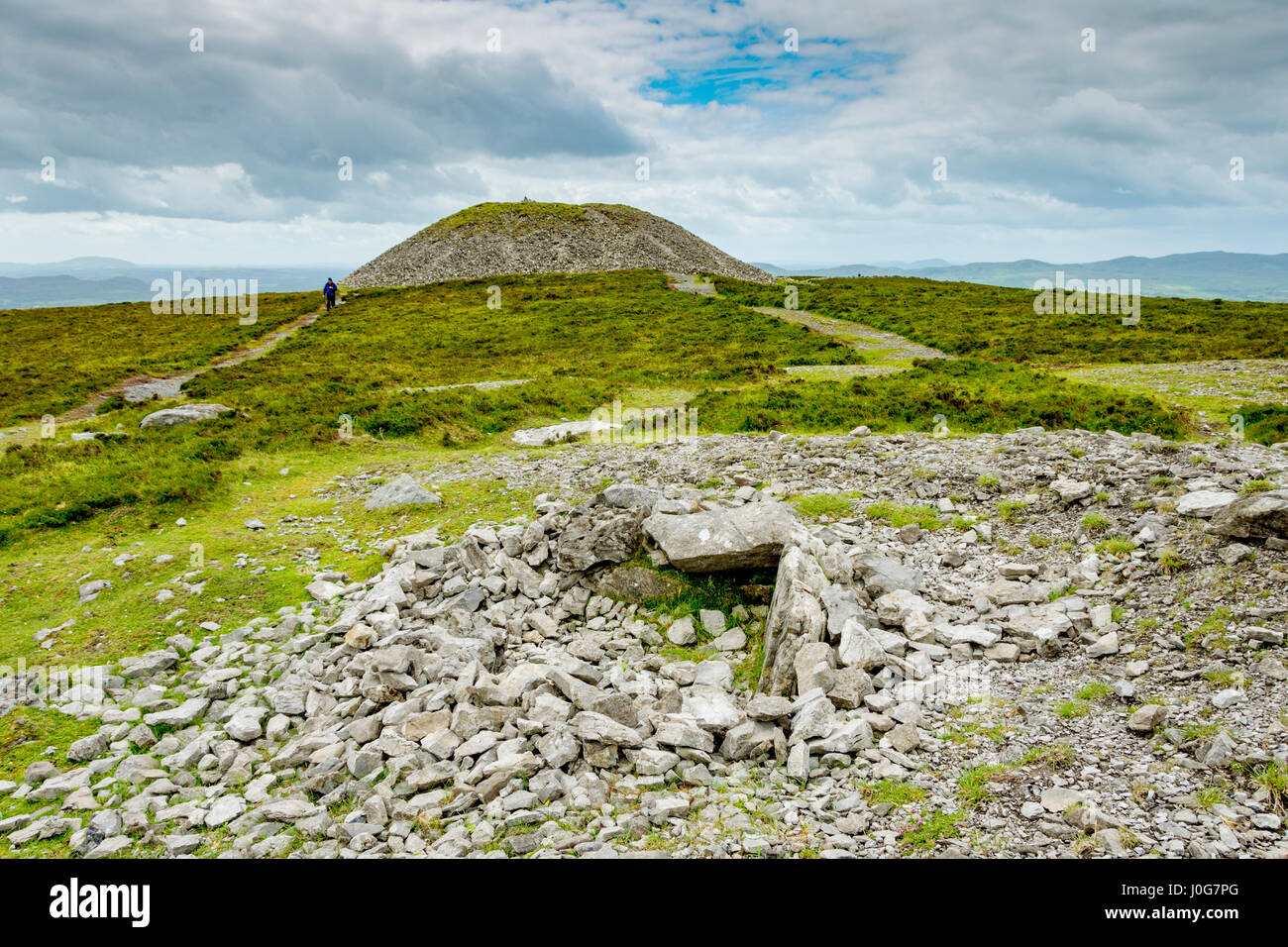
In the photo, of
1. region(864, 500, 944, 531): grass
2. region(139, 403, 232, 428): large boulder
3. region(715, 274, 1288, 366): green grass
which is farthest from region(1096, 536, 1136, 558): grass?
region(715, 274, 1288, 366): green grass

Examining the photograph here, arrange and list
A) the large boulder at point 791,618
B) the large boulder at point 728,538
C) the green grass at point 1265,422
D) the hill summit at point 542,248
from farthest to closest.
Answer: the hill summit at point 542,248 → the green grass at point 1265,422 → the large boulder at point 728,538 → the large boulder at point 791,618

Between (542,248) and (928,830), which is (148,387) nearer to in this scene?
(928,830)

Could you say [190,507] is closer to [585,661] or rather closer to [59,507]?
[59,507]

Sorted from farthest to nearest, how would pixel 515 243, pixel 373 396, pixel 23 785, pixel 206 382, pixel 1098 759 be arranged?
pixel 515 243 < pixel 206 382 < pixel 373 396 < pixel 23 785 < pixel 1098 759

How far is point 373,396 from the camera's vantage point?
29234mm

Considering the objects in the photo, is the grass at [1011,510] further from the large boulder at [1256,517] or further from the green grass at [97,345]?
the green grass at [97,345]

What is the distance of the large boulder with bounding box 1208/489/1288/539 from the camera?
890 centimetres

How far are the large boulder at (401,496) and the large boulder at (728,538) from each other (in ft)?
24.9

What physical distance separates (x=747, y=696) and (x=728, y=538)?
113 inches

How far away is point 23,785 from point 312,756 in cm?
329

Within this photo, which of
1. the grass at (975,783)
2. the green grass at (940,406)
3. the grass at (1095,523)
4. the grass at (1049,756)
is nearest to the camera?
Result: the grass at (975,783)

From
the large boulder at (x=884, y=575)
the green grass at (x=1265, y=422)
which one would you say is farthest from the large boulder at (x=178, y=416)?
the green grass at (x=1265, y=422)

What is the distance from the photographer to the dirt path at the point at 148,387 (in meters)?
29.6

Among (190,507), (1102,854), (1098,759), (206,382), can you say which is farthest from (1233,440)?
(206,382)
